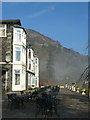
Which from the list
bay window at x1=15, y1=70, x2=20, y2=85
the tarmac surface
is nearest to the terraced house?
bay window at x1=15, y1=70, x2=20, y2=85

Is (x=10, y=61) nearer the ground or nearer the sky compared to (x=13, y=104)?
nearer the sky

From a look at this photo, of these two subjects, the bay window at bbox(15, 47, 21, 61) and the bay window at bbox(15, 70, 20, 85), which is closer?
the bay window at bbox(15, 70, 20, 85)

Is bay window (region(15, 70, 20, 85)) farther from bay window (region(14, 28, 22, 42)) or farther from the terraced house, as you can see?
bay window (region(14, 28, 22, 42))

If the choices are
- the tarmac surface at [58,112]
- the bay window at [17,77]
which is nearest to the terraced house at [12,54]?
the bay window at [17,77]

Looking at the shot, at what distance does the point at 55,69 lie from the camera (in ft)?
337

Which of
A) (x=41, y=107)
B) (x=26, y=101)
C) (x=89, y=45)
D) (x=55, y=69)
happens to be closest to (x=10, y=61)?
(x=26, y=101)

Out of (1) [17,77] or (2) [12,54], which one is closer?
(2) [12,54]

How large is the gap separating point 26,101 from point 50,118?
21.3 ft

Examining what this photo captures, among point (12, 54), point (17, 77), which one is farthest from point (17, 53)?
point (17, 77)

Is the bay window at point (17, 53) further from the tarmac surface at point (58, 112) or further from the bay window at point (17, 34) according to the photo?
the tarmac surface at point (58, 112)

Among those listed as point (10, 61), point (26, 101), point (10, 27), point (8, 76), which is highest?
point (10, 27)

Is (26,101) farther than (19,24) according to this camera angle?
No

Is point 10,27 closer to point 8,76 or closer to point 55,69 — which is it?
point 8,76

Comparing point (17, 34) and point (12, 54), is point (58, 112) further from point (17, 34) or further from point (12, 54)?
point (17, 34)
